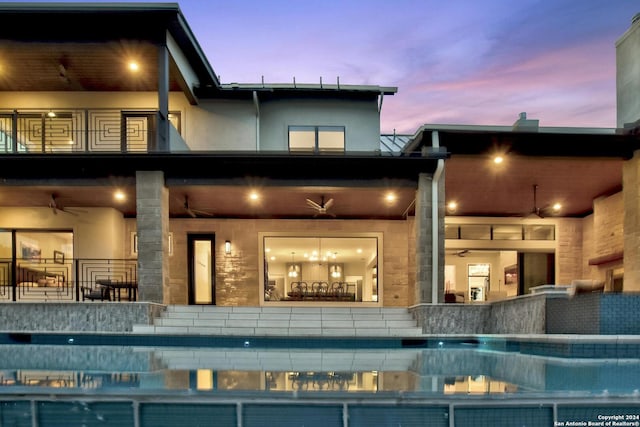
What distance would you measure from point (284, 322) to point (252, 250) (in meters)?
5.24

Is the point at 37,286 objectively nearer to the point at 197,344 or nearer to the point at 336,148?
the point at 197,344

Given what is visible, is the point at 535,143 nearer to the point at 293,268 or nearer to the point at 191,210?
the point at 293,268

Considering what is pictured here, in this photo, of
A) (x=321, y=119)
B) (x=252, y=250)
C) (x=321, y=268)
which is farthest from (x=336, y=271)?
(x=321, y=119)

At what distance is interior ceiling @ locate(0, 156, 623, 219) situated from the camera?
11742 mm

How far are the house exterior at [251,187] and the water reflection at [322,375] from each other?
4635 millimetres

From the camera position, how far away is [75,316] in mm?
10180

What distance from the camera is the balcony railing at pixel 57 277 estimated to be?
13.4 m

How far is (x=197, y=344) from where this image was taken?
387 inches

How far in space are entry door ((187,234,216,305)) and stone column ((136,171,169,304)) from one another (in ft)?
16.0

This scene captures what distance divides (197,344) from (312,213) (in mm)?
6516

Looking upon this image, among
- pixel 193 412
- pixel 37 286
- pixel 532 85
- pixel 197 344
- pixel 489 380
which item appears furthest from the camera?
pixel 532 85

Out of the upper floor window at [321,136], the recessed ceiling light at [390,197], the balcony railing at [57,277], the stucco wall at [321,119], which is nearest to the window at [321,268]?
the recessed ceiling light at [390,197]

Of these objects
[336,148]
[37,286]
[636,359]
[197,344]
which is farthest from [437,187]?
[37,286]

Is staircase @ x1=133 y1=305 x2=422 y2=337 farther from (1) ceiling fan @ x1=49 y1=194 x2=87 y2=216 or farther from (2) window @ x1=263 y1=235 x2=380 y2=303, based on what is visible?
(1) ceiling fan @ x1=49 y1=194 x2=87 y2=216
